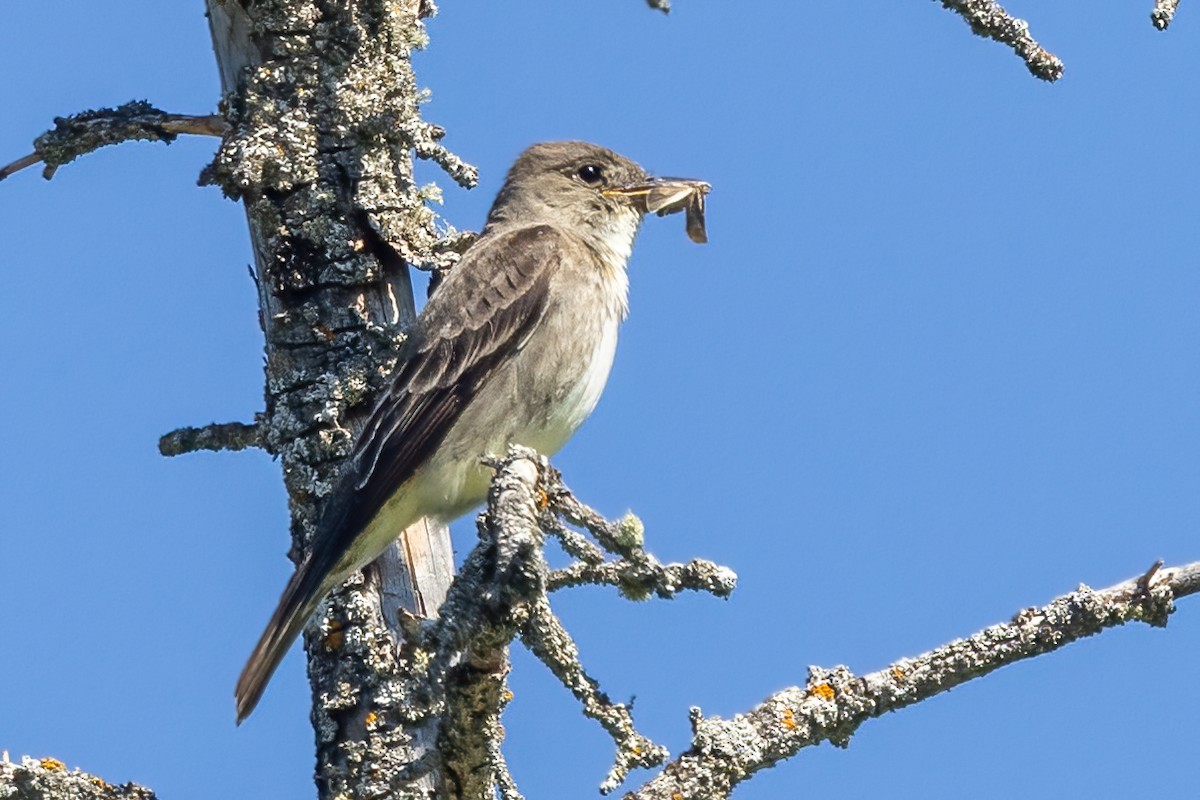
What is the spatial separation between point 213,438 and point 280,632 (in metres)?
0.79

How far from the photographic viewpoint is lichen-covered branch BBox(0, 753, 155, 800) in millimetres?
4852

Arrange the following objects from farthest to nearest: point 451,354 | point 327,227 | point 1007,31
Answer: point 451,354 < point 327,227 < point 1007,31

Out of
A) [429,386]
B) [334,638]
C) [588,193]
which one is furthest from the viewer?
[588,193]

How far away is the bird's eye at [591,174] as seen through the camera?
7.62 m

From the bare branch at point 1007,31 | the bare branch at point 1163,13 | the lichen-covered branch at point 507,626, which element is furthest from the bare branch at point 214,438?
the bare branch at point 1163,13

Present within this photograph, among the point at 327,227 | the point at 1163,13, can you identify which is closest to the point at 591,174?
the point at 327,227

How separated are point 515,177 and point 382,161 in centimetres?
179

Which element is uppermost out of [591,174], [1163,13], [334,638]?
[591,174]

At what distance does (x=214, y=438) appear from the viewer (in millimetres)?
5988

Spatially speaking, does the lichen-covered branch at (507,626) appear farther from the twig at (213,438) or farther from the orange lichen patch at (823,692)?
the twig at (213,438)

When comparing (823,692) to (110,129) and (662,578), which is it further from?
(110,129)

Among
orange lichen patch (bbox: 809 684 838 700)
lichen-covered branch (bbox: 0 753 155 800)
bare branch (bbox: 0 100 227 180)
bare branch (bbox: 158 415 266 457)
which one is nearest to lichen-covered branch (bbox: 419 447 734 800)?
orange lichen patch (bbox: 809 684 838 700)

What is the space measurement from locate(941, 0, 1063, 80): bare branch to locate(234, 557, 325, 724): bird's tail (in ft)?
8.77

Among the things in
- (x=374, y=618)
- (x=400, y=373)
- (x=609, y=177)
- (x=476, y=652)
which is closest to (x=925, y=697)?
(x=476, y=652)
